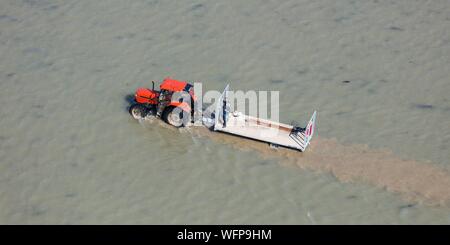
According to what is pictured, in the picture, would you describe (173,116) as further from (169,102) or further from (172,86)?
(172,86)

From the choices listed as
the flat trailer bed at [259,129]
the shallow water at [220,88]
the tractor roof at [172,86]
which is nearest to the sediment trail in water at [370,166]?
the shallow water at [220,88]

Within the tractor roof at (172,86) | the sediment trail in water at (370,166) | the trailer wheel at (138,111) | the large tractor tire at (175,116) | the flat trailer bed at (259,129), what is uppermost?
the tractor roof at (172,86)

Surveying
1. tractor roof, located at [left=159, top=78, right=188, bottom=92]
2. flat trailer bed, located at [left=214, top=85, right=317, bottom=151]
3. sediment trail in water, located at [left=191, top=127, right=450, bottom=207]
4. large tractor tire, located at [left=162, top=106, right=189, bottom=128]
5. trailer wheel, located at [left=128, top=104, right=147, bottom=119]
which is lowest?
sediment trail in water, located at [left=191, top=127, right=450, bottom=207]

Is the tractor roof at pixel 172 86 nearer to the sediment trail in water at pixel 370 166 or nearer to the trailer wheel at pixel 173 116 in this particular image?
the trailer wheel at pixel 173 116

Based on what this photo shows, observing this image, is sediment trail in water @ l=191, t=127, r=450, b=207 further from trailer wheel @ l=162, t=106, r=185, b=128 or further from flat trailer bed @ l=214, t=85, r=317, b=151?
trailer wheel @ l=162, t=106, r=185, b=128

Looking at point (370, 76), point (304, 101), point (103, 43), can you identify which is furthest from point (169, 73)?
point (370, 76)

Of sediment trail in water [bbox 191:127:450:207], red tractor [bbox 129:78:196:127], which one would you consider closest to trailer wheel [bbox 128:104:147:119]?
red tractor [bbox 129:78:196:127]

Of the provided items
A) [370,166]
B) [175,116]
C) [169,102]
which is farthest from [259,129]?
[370,166]
